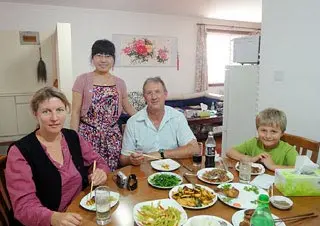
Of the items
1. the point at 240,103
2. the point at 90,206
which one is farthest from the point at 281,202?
the point at 240,103

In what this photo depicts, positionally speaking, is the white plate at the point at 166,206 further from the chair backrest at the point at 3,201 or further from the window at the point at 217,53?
the window at the point at 217,53

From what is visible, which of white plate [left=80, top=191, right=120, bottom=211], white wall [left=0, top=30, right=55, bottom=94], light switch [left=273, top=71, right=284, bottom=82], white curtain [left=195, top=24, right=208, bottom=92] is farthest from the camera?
white curtain [left=195, top=24, right=208, bottom=92]

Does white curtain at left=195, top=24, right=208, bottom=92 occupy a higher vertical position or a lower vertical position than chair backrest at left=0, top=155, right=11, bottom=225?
higher

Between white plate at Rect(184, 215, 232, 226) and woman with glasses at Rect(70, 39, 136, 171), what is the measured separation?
1.31 m

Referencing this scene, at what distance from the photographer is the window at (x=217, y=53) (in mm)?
7141

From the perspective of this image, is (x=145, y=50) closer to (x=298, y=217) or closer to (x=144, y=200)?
(x=144, y=200)

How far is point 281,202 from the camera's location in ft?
4.12

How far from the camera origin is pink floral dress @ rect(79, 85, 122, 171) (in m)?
2.28

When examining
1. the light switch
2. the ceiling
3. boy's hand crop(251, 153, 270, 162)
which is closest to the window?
the ceiling

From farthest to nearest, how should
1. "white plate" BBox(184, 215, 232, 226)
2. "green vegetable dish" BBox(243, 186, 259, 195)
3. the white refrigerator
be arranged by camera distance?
the white refrigerator
"green vegetable dish" BBox(243, 186, 259, 195)
"white plate" BBox(184, 215, 232, 226)

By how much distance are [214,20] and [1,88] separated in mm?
4981

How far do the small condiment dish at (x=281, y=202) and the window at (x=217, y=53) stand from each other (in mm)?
6124

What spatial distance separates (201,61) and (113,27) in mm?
2308

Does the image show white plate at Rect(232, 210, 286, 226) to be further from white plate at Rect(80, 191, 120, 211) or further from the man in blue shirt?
the man in blue shirt
